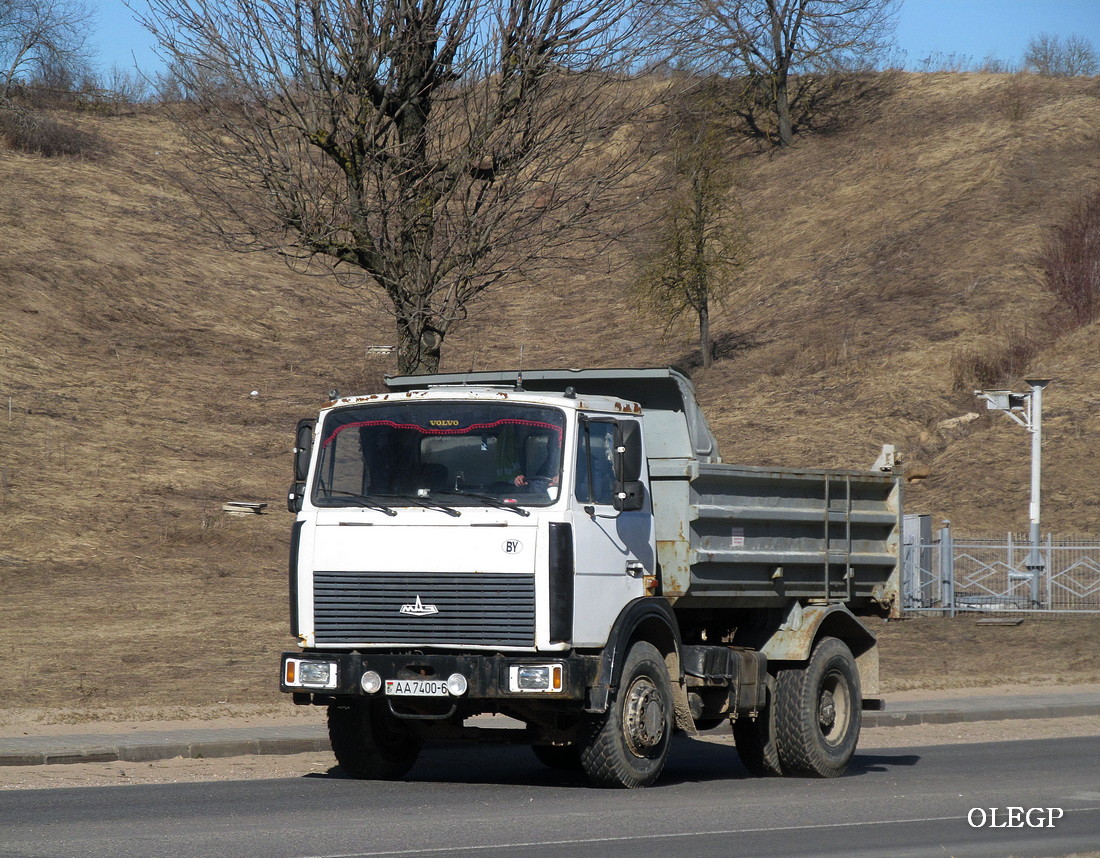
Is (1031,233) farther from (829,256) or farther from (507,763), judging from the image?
(507,763)

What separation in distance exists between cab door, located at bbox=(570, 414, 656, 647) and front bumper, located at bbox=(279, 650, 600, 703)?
0.28 m

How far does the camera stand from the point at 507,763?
42.3ft

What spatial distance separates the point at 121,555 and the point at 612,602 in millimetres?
19257

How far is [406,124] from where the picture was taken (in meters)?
16.5

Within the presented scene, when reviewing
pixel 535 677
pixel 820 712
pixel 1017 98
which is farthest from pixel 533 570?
pixel 1017 98

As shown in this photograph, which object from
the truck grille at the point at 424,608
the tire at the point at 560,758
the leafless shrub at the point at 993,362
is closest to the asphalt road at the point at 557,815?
the tire at the point at 560,758

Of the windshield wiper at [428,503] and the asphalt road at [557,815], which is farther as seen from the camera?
the windshield wiper at [428,503]

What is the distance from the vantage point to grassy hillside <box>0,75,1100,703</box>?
80.2ft

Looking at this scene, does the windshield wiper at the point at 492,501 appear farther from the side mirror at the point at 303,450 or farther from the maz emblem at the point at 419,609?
the side mirror at the point at 303,450

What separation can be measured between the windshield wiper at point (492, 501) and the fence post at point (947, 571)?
62.4ft

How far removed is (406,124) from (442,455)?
7.55 metres

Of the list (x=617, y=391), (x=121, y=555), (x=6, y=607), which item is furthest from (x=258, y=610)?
(x=617, y=391)

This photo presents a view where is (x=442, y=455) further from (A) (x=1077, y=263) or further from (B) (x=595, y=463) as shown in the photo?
(A) (x=1077, y=263)

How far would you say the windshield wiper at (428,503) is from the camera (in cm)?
976
